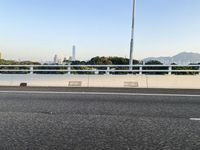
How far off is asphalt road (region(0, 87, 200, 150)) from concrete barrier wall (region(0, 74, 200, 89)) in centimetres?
796

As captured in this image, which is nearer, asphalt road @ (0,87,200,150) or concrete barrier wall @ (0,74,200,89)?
asphalt road @ (0,87,200,150)

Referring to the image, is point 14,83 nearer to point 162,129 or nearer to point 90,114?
point 90,114

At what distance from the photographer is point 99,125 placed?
8016 mm

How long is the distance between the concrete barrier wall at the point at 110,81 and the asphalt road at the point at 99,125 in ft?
26.1

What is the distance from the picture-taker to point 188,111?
10062 mm

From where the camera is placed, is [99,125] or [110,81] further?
[110,81]

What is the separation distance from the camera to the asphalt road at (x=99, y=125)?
6.37m

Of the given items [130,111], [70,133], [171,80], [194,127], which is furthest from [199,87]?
[70,133]

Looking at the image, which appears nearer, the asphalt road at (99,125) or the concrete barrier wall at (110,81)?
the asphalt road at (99,125)

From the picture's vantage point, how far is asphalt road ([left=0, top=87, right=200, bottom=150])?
6371 millimetres

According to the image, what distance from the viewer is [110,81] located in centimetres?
2042

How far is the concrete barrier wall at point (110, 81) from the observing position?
1989cm

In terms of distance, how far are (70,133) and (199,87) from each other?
530 inches

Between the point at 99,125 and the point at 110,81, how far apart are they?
12436 millimetres
